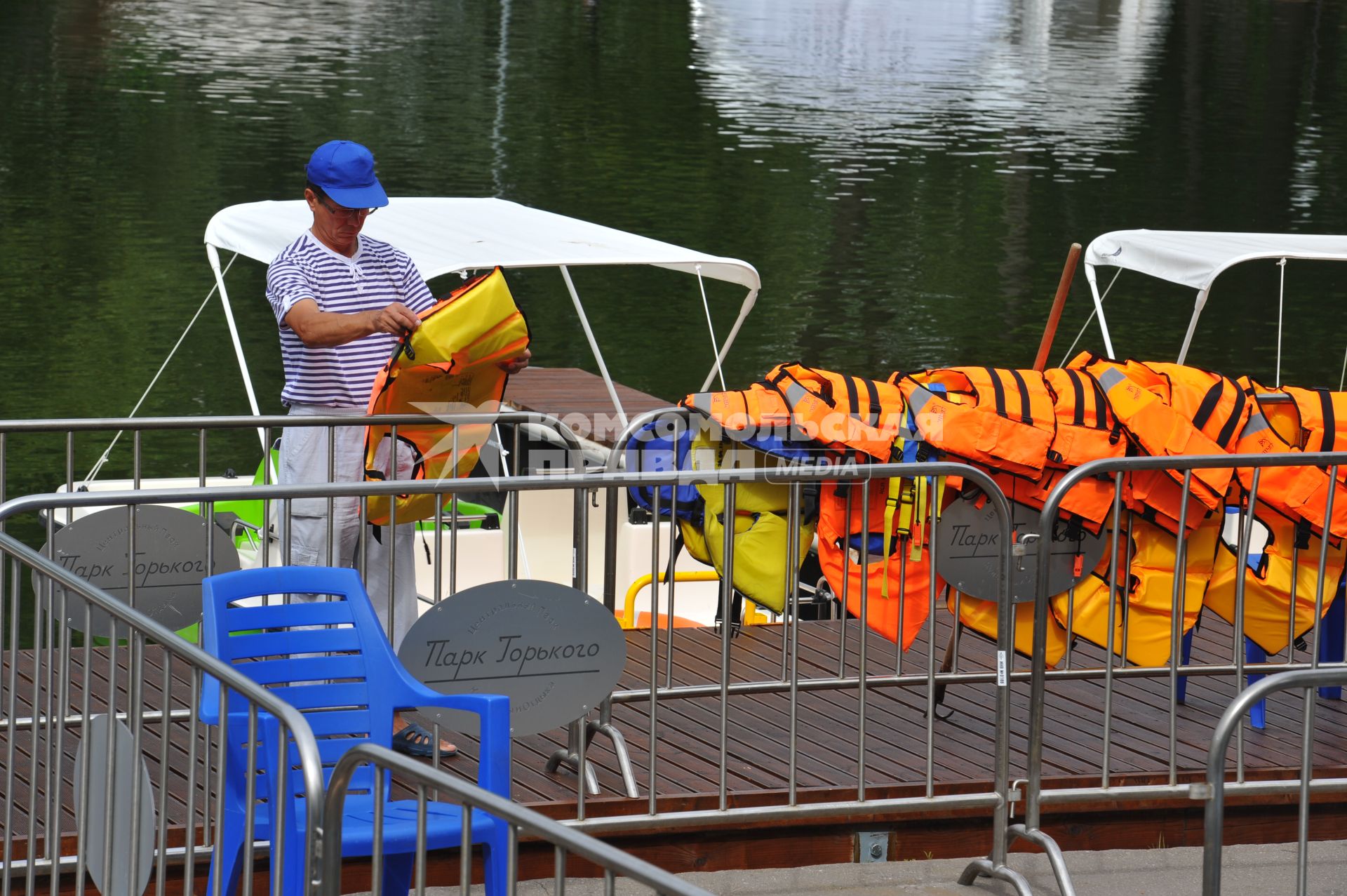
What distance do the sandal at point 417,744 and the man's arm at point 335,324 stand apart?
4.35ft

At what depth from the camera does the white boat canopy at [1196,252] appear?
10.5m

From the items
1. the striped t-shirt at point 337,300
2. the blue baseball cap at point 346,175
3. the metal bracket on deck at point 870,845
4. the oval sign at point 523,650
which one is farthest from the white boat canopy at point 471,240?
the oval sign at point 523,650

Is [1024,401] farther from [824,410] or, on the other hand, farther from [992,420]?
[824,410]

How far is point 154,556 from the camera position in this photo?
5.62m

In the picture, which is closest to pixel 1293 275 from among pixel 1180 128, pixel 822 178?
pixel 822 178

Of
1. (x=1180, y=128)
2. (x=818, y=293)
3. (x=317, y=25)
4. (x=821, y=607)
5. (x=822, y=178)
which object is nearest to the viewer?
→ (x=821, y=607)

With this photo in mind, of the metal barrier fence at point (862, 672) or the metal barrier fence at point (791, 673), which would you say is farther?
the metal barrier fence at point (862, 672)

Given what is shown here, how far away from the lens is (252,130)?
37.6 metres

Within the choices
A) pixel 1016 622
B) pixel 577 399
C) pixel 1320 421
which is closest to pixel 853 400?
pixel 1016 622

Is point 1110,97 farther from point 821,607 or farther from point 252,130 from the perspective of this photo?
point 821,607

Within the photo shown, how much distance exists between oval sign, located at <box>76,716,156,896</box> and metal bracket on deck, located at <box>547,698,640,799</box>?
1.85 m

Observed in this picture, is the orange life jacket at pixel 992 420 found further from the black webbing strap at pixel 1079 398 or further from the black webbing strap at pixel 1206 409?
the black webbing strap at pixel 1206 409

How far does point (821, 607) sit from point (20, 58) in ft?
141

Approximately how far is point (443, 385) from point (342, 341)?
1.25 feet
